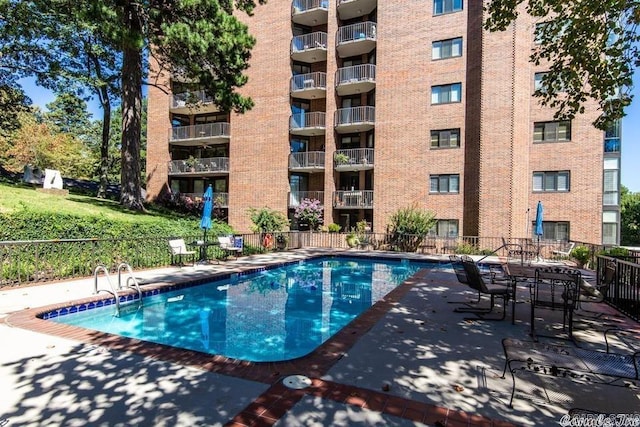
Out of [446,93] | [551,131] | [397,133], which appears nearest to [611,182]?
[551,131]

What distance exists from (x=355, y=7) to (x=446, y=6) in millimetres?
5473

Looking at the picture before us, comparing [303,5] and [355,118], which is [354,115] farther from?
[303,5]

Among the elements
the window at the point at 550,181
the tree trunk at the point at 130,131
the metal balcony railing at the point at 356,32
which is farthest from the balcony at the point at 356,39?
the window at the point at 550,181

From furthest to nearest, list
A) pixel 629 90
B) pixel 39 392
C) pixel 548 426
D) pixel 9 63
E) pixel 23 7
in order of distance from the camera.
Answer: pixel 9 63, pixel 23 7, pixel 629 90, pixel 39 392, pixel 548 426

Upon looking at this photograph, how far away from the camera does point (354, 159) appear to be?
22.1 metres

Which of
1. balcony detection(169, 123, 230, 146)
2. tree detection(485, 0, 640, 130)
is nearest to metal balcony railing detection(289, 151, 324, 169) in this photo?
balcony detection(169, 123, 230, 146)

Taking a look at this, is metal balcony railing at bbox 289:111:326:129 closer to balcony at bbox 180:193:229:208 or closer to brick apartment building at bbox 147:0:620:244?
brick apartment building at bbox 147:0:620:244

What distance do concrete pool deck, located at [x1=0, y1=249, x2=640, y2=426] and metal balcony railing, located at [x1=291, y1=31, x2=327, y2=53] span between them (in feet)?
71.4

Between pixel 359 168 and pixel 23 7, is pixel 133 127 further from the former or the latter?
pixel 359 168

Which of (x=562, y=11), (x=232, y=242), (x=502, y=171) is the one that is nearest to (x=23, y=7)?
(x=232, y=242)

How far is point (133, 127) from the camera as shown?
16.8 meters

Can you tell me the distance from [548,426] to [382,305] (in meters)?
4.16

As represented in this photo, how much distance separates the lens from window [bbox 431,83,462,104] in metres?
20.2

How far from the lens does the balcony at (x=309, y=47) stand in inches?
907
